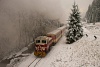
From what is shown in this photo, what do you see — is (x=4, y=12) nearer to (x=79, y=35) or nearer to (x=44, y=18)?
(x=44, y=18)

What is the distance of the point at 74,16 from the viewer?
30.2 meters

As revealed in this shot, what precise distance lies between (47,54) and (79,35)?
8.98m

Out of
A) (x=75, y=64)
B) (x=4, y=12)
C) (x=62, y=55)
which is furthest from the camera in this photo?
(x=4, y=12)

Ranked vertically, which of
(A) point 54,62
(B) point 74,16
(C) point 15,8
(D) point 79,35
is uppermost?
(C) point 15,8

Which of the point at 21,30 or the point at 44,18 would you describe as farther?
the point at 44,18

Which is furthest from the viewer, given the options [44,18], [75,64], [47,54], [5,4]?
[44,18]

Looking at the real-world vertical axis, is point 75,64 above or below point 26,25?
below

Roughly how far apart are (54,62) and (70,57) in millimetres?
2799

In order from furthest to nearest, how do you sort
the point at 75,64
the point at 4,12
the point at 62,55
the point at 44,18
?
1. the point at 44,18
2. the point at 4,12
3. the point at 62,55
4. the point at 75,64

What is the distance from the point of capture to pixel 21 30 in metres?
54.8

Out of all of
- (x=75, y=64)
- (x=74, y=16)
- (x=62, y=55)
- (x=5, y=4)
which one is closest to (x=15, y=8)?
(x=5, y=4)

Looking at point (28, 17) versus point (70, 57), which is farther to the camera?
point (28, 17)

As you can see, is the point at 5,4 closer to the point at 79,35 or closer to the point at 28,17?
the point at 28,17

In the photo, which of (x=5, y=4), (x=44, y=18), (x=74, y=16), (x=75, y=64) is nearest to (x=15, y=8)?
(x=5, y=4)
